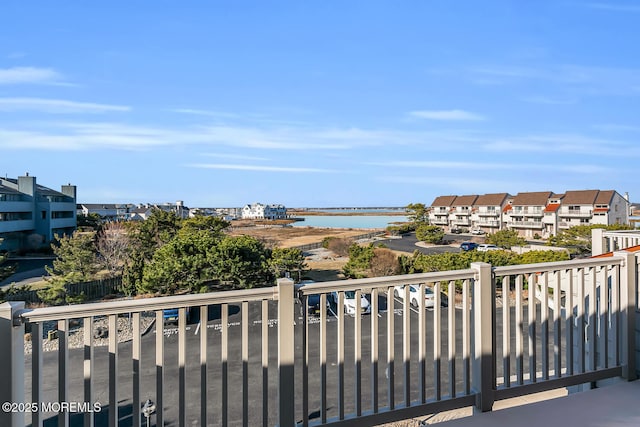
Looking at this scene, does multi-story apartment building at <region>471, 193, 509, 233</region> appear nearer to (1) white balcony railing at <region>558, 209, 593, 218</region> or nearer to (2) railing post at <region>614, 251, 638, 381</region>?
(1) white balcony railing at <region>558, 209, 593, 218</region>

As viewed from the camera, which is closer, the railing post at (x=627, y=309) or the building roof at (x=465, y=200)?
the railing post at (x=627, y=309)

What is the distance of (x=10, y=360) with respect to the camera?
1.37 meters

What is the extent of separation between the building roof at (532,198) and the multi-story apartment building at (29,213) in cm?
4218

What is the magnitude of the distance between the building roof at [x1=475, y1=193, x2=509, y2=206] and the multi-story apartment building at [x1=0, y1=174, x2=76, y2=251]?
4150 cm

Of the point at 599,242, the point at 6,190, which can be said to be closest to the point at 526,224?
the point at 599,242

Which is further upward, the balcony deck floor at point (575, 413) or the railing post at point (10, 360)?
the railing post at point (10, 360)

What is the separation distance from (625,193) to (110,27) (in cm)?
4121

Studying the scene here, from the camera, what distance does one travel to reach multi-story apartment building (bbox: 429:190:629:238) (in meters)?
34.1

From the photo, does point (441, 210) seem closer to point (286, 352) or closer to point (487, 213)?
point (487, 213)

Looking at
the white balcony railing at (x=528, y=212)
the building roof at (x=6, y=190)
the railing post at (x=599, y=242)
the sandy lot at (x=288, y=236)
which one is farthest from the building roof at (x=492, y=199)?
the building roof at (x=6, y=190)

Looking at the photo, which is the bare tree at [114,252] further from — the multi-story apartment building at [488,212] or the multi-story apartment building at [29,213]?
the multi-story apartment building at [488,212]

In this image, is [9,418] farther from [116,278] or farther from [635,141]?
[635,141]

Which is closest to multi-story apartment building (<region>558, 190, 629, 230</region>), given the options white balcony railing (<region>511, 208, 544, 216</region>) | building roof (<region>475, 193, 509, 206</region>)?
white balcony railing (<region>511, 208, 544, 216</region>)

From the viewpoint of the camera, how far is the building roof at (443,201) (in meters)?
49.0
